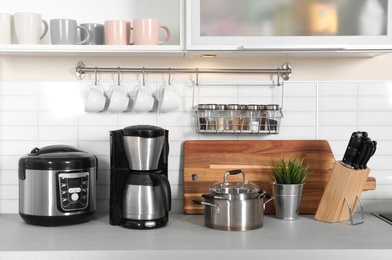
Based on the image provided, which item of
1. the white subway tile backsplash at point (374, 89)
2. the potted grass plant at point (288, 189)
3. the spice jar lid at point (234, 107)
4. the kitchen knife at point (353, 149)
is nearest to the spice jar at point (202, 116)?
the spice jar lid at point (234, 107)

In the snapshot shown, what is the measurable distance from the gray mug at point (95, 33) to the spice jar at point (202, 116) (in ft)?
1.57

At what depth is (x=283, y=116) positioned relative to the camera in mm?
2627

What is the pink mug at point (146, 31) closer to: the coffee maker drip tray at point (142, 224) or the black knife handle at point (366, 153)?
the coffee maker drip tray at point (142, 224)

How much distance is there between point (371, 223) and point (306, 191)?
1.03 ft

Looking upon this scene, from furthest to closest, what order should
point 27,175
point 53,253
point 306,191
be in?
1. point 306,191
2. point 27,175
3. point 53,253

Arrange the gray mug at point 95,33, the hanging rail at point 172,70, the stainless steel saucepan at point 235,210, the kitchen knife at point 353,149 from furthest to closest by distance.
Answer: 1. the hanging rail at point 172,70
2. the gray mug at point 95,33
3. the kitchen knife at point 353,149
4. the stainless steel saucepan at point 235,210

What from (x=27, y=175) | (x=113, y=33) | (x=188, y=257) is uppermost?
(x=113, y=33)

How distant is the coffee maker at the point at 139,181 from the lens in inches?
89.6

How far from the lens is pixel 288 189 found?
2.42 metres

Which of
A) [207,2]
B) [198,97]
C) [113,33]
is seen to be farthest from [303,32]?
[113,33]

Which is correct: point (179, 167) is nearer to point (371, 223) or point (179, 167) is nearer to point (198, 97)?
point (198, 97)

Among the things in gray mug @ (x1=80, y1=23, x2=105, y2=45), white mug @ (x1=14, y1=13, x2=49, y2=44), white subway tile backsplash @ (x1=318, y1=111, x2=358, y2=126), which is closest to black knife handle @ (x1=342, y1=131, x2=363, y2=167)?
white subway tile backsplash @ (x1=318, y1=111, x2=358, y2=126)

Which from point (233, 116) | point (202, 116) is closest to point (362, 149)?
point (233, 116)

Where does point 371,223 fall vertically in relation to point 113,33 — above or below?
below
